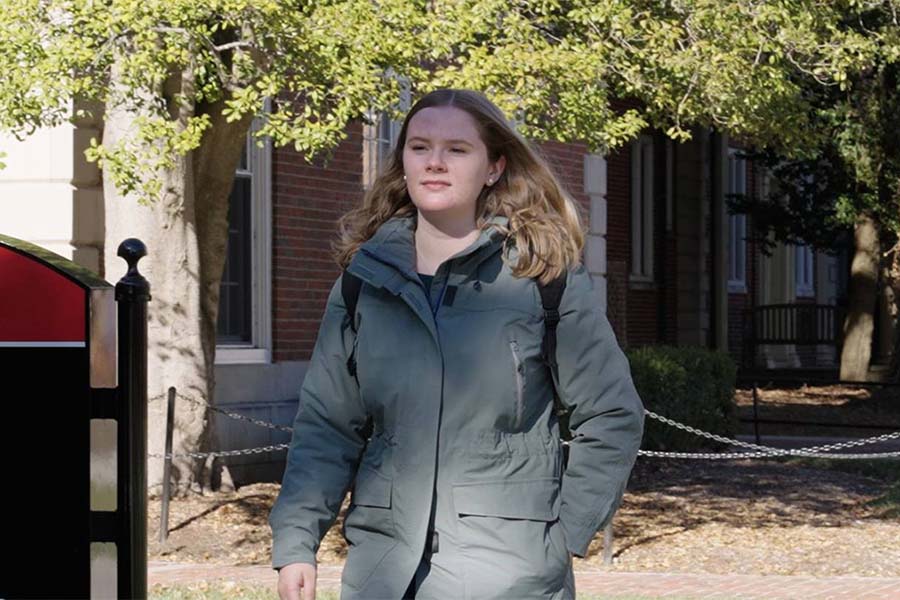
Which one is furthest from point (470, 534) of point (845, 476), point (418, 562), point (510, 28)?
point (845, 476)

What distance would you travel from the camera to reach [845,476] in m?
17.1

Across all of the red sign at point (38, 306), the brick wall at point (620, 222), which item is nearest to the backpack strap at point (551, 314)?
the red sign at point (38, 306)

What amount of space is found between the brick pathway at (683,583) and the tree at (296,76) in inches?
82.4

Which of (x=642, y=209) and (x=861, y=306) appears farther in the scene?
(x=642, y=209)

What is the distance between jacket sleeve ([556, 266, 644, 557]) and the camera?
12.3 ft

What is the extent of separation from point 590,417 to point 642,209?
24693 millimetres

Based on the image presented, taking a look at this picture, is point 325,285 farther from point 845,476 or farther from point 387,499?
point 387,499

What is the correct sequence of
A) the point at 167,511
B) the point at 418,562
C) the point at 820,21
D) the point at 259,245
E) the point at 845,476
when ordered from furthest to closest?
the point at 845,476 < the point at 259,245 < the point at 820,21 < the point at 167,511 < the point at 418,562

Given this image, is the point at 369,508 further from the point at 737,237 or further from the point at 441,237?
the point at 737,237

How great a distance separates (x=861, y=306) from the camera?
27.7 metres

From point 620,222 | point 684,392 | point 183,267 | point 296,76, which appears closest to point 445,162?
point 296,76

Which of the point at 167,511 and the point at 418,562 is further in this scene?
the point at 167,511

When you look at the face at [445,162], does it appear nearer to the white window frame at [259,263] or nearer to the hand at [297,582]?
the hand at [297,582]

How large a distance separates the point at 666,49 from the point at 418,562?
8430mm
